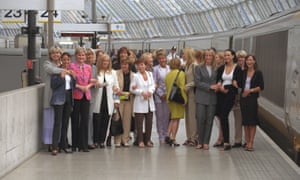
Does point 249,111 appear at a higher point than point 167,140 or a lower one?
higher

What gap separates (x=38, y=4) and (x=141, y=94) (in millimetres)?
2826

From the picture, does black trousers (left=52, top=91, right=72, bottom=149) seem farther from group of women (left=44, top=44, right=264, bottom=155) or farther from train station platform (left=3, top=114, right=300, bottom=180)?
train station platform (left=3, top=114, right=300, bottom=180)

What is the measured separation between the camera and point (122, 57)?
1453cm

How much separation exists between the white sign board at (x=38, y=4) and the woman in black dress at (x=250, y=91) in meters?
3.96

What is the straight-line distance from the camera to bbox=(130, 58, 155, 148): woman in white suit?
1448 centimetres

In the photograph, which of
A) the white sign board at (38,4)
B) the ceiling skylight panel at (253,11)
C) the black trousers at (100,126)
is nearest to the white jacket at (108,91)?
the black trousers at (100,126)

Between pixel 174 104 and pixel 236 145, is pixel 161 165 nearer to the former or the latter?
pixel 174 104

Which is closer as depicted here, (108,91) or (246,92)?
(246,92)

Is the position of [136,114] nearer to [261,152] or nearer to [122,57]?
[122,57]

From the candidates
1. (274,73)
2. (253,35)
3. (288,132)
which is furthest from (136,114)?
(253,35)

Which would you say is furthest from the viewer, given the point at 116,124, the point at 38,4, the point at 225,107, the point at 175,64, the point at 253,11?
the point at 253,11

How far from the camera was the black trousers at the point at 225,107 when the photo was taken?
14.3 meters

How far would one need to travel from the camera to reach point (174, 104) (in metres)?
14.8

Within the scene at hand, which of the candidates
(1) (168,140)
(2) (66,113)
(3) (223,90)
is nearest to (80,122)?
(2) (66,113)
